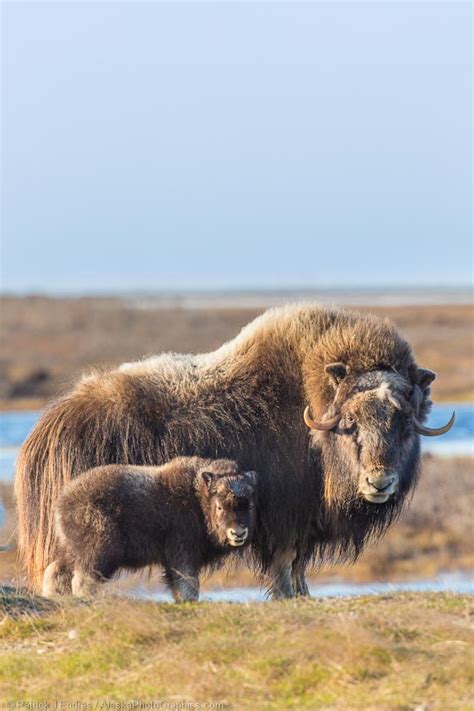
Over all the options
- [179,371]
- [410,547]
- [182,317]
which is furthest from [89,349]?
[179,371]

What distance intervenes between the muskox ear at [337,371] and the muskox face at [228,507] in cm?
66

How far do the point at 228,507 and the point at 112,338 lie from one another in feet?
87.4

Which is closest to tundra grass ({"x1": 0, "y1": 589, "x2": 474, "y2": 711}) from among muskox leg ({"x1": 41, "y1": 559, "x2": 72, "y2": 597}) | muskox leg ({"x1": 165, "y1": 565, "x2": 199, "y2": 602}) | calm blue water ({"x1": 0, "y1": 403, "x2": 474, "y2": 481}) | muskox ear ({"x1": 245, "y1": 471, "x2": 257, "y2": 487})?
muskox leg ({"x1": 165, "y1": 565, "x2": 199, "y2": 602})

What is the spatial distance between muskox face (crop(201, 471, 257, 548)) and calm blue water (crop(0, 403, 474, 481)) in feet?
34.4

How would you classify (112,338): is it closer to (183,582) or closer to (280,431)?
(280,431)

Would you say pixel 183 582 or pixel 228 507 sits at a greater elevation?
pixel 228 507

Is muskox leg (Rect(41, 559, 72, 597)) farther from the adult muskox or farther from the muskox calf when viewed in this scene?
the adult muskox

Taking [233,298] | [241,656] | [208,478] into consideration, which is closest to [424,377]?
[208,478]

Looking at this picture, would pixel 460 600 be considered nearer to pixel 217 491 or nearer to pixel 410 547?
pixel 217 491

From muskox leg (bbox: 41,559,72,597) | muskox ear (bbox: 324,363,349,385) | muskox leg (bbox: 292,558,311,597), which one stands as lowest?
muskox leg (bbox: 292,558,311,597)

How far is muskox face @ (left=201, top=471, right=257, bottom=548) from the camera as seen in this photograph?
498 centimetres

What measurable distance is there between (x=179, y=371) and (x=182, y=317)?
106ft

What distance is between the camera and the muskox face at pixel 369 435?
5324 millimetres

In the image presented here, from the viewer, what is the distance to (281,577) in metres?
5.56
